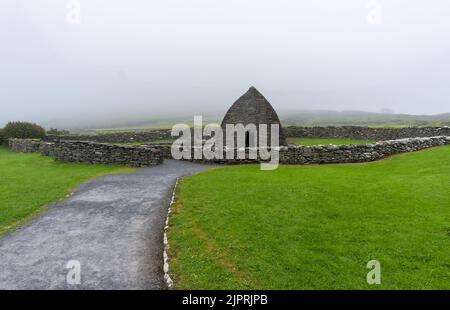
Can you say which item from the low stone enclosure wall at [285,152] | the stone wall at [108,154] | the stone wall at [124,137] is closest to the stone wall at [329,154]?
the low stone enclosure wall at [285,152]

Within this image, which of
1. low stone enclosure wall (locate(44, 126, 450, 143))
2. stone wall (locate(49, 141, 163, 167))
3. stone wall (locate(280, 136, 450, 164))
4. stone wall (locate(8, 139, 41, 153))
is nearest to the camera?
stone wall (locate(280, 136, 450, 164))

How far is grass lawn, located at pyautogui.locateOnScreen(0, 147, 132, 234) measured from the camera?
1384 centimetres

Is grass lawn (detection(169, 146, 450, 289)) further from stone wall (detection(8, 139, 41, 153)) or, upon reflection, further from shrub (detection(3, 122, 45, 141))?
shrub (detection(3, 122, 45, 141))

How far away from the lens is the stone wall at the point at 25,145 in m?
32.2

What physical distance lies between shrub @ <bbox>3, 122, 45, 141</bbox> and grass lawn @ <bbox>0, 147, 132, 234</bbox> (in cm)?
1160

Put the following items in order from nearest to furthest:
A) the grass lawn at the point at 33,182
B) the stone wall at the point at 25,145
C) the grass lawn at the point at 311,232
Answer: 1. the grass lawn at the point at 311,232
2. the grass lawn at the point at 33,182
3. the stone wall at the point at 25,145

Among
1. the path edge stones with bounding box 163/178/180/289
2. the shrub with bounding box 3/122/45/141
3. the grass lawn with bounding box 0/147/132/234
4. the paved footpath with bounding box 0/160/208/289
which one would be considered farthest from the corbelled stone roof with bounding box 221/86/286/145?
the shrub with bounding box 3/122/45/141

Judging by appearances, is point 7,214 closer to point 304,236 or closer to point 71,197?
point 71,197

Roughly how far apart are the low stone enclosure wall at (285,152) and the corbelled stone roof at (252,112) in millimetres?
7887

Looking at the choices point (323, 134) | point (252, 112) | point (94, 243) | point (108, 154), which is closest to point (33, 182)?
point (108, 154)

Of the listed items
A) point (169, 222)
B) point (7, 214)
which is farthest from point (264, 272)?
point (7, 214)

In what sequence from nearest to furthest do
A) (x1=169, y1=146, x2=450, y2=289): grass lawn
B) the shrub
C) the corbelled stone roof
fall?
1. (x1=169, y1=146, x2=450, y2=289): grass lawn
2. the corbelled stone roof
3. the shrub

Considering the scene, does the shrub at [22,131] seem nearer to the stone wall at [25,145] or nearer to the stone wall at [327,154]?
the stone wall at [25,145]

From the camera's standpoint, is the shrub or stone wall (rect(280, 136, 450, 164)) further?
the shrub
